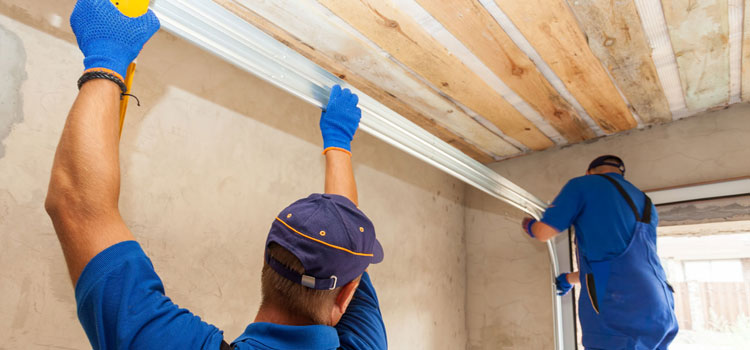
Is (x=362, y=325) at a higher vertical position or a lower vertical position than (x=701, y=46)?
lower

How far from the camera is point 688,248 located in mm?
3443

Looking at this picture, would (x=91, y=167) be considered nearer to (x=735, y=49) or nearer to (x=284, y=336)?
(x=284, y=336)

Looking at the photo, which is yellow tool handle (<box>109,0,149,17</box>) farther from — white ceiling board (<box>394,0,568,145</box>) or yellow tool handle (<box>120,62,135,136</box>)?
white ceiling board (<box>394,0,568,145</box>)

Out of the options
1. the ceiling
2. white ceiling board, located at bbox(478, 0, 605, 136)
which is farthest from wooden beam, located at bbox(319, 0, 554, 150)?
white ceiling board, located at bbox(478, 0, 605, 136)

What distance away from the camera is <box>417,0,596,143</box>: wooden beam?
151cm

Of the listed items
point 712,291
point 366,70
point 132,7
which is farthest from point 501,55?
point 712,291

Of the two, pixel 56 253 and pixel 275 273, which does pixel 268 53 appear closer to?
pixel 275 273

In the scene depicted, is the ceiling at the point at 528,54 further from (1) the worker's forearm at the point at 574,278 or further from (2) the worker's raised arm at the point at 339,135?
(1) the worker's forearm at the point at 574,278

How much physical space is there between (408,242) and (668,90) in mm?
1632

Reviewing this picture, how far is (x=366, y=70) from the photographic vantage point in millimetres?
1975

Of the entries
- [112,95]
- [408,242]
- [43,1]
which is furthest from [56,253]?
[408,242]

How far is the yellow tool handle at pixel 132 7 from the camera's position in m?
0.72

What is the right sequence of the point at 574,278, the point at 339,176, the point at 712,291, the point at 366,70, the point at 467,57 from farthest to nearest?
the point at 712,291 → the point at 574,278 → the point at 366,70 → the point at 467,57 → the point at 339,176

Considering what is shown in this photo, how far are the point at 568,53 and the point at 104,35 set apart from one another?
169cm
